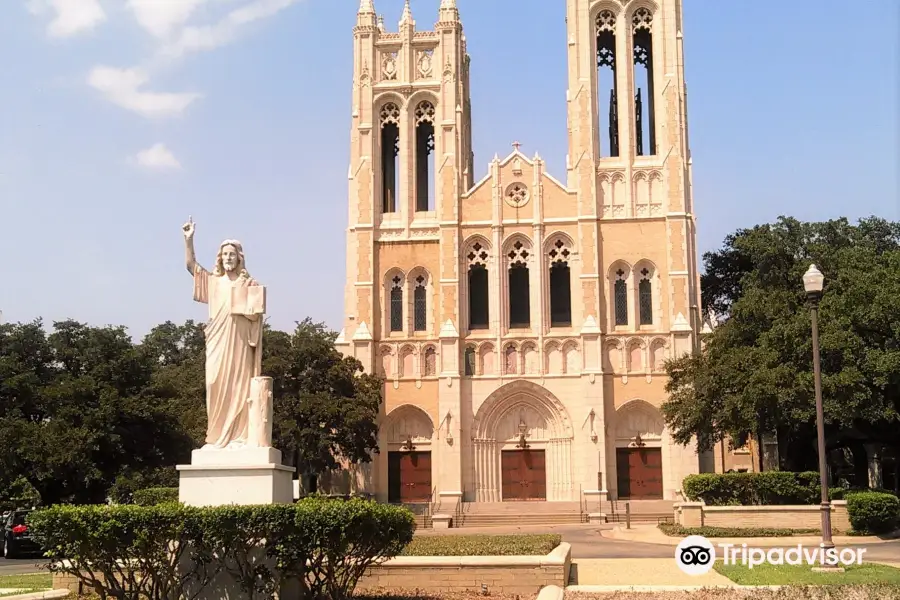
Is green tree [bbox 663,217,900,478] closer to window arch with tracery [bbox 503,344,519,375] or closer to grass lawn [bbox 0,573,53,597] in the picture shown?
window arch with tracery [bbox 503,344,519,375]

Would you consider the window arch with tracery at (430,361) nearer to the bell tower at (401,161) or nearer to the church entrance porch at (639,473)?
the bell tower at (401,161)

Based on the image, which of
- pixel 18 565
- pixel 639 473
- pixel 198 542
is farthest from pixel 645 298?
pixel 198 542

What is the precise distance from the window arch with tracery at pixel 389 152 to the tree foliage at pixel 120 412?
27.0ft

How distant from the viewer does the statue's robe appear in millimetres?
13148

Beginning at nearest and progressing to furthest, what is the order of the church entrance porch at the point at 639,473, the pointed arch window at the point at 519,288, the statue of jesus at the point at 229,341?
the statue of jesus at the point at 229,341
the church entrance porch at the point at 639,473
the pointed arch window at the point at 519,288

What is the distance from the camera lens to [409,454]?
45.7 m

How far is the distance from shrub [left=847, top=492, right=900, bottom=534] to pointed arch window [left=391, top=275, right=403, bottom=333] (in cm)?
2310

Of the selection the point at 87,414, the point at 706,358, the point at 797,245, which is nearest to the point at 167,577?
the point at 87,414

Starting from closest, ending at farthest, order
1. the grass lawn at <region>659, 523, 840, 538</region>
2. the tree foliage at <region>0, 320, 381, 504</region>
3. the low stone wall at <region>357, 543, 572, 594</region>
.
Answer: the low stone wall at <region>357, 543, 572, 594</region>
the grass lawn at <region>659, 523, 840, 538</region>
the tree foliage at <region>0, 320, 381, 504</region>

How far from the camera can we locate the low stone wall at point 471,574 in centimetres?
1506

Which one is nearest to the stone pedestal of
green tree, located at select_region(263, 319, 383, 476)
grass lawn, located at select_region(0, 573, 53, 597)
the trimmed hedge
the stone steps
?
the trimmed hedge

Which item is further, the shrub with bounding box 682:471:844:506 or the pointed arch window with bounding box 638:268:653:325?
the pointed arch window with bounding box 638:268:653:325

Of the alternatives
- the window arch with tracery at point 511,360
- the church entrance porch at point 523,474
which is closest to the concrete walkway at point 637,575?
the church entrance porch at point 523,474

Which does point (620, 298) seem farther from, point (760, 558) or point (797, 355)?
point (760, 558)
